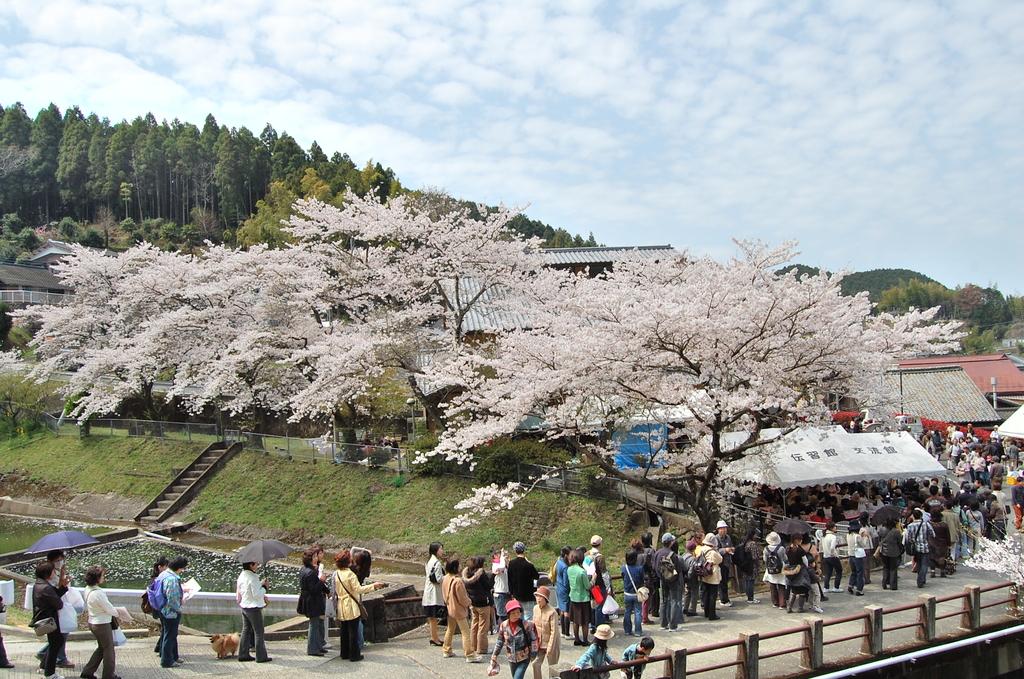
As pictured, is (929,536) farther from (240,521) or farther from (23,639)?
(240,521)

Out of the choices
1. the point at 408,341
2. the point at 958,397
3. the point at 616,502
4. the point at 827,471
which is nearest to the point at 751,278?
the point at 827,471

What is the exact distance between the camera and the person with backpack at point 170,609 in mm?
8805

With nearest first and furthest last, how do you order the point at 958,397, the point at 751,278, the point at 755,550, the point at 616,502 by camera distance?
the point at 755,550
the point at 751,278
the point at 616,502
the point at 958,397

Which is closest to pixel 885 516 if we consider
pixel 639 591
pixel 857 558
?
pixel 857 558

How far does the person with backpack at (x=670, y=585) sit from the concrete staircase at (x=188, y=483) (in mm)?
20081

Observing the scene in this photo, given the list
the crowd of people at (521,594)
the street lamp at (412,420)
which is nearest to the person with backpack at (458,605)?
the crowd of people at (521,594)

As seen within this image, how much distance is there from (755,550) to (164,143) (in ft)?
302

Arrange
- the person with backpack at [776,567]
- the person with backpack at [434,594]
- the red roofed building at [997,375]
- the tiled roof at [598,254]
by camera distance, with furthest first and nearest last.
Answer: the red roofed building at [997,375], the tiled roof at [598,254], the person with backpack at [776,567], the person with backpack at [434,594]

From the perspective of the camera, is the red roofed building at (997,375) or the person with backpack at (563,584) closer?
the person with backpack at (563,584)

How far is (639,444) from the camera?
21531 millimetres

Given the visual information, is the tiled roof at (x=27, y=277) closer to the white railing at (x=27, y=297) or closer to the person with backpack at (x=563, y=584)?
the white railing at (x=27, y=297)

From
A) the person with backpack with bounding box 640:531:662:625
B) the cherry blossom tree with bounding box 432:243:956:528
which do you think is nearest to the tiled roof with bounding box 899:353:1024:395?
the cherry blossom tree with bounding box 432:243:956:528

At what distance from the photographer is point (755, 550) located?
41.6 feet

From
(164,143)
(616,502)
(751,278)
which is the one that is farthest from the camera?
(164,143)
